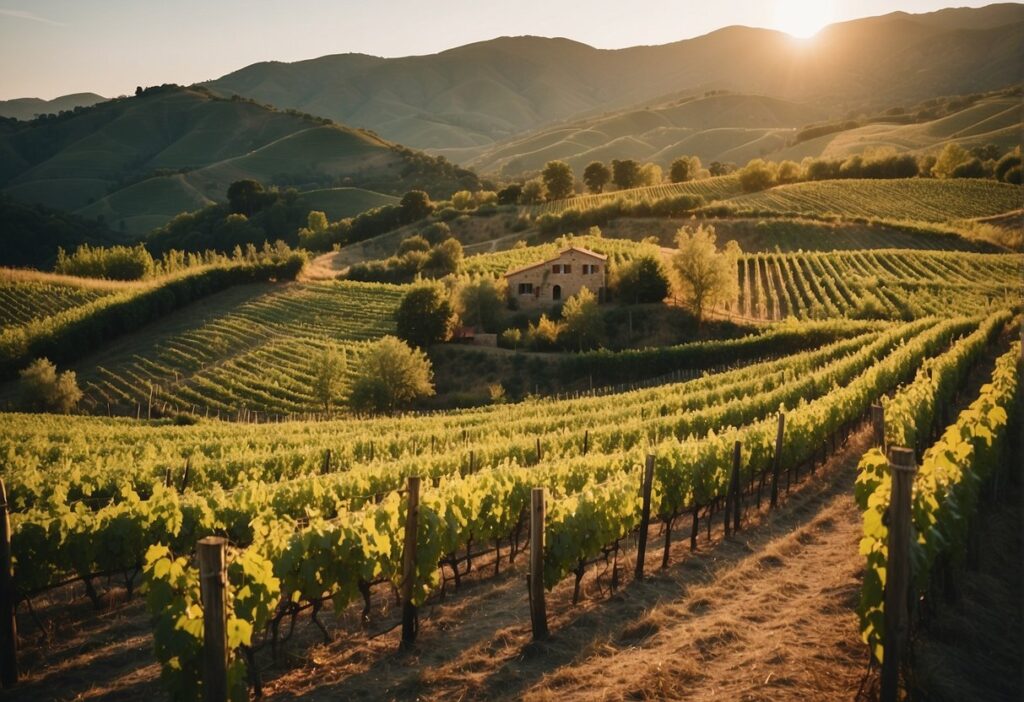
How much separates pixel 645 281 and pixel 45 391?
42105mm

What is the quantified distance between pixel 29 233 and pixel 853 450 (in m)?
119

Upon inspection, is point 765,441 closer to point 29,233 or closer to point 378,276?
point 378,276

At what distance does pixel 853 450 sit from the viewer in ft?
66.9

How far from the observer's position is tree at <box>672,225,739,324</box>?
5412 cm

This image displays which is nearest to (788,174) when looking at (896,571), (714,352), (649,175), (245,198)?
(649,175)

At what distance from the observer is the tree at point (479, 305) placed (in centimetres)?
5953

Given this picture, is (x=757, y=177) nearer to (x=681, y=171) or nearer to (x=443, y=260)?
(x=681, y=171)

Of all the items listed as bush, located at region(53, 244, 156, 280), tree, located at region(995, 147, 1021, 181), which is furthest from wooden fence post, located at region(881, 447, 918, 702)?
tree, located at region(995, 147, 1021, 181)

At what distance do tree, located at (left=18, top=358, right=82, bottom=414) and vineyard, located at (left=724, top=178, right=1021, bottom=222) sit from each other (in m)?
Answer: 73.3

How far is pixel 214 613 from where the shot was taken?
616cm

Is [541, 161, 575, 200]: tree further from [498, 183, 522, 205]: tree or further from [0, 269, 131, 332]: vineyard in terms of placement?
[0, 269, 131, 332]: vineyard

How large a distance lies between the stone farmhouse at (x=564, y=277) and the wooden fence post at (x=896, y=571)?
55681 mm

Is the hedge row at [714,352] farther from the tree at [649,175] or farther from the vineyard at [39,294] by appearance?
the tree at [649,175]

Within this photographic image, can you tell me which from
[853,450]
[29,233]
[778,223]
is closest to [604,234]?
[778,223]
